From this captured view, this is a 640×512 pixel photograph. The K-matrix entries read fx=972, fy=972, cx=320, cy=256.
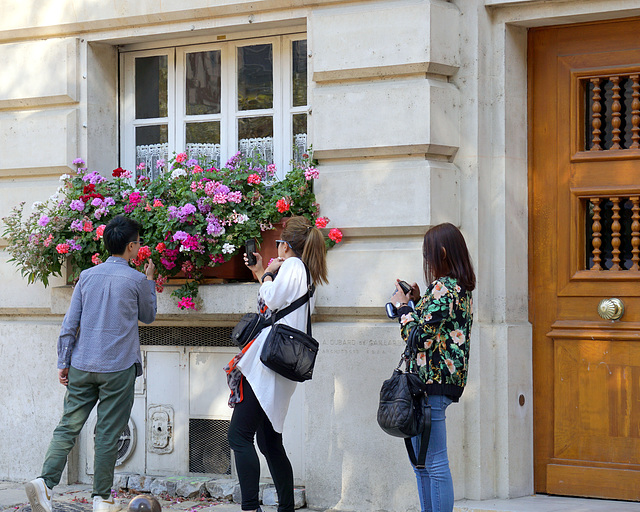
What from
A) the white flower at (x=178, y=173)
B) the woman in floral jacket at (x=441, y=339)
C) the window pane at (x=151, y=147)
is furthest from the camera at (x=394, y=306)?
the window pane at (x=151, y=147)

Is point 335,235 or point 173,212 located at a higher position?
point 173,212

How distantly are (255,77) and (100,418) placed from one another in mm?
2804

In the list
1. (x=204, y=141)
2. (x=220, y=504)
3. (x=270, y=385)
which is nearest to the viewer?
(x=270, y=385)

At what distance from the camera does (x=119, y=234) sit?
592 centimetres

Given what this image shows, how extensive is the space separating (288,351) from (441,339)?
0.95 meters

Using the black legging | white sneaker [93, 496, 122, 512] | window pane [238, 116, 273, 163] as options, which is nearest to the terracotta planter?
window pane [238, 116, 273, 163]

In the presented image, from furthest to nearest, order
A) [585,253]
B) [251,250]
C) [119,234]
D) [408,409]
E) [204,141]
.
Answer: [204,141] → [585,253] → [251,250] → [119,234] → [408,409]

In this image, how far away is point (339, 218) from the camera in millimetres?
6406

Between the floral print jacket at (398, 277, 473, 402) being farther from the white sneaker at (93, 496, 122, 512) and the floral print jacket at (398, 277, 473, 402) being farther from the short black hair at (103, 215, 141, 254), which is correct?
the white sneaker at (93, 496, 122, 512)

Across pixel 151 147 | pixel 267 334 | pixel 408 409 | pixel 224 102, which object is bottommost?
pixel 408 409

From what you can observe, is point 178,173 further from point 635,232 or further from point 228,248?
point 635,232

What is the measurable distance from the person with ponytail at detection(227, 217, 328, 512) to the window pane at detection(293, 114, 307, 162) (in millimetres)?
1456

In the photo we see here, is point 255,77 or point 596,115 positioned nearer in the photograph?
point 596,115

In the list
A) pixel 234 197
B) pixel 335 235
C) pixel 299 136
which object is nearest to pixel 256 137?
pixel 299 136
